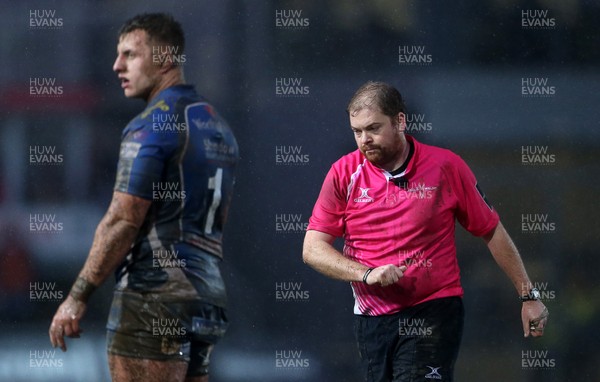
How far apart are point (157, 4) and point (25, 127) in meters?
1.04

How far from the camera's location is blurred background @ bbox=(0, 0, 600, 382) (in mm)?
6926

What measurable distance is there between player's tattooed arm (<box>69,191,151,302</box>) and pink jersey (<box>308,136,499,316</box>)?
93 cm

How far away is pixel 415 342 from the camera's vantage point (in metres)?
5.14

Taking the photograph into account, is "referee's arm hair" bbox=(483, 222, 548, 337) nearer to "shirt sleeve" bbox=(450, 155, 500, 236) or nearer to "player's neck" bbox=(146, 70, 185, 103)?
"shirt sleeve" bbox=(450, 155, 500, 236)

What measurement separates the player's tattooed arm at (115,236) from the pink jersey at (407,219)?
93 centimetres

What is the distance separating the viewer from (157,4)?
6.95 m

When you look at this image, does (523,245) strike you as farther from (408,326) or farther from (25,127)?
(25,127)

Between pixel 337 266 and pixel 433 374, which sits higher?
pixel 337 266

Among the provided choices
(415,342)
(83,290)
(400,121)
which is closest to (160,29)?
(400,121)

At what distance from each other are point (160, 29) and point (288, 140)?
1.68m

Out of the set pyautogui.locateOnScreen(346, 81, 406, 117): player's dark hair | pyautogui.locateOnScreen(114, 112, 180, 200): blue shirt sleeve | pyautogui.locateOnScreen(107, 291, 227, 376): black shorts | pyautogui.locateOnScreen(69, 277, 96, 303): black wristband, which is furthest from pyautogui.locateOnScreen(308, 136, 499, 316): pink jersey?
pyautogui.locateOnScreen(69, 277, 96, 303): black wristband

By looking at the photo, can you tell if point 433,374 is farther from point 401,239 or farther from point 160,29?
point 160,29

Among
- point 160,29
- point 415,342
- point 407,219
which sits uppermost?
point 160,29

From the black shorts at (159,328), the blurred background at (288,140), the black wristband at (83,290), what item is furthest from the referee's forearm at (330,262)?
the blurred background at (288,140)
